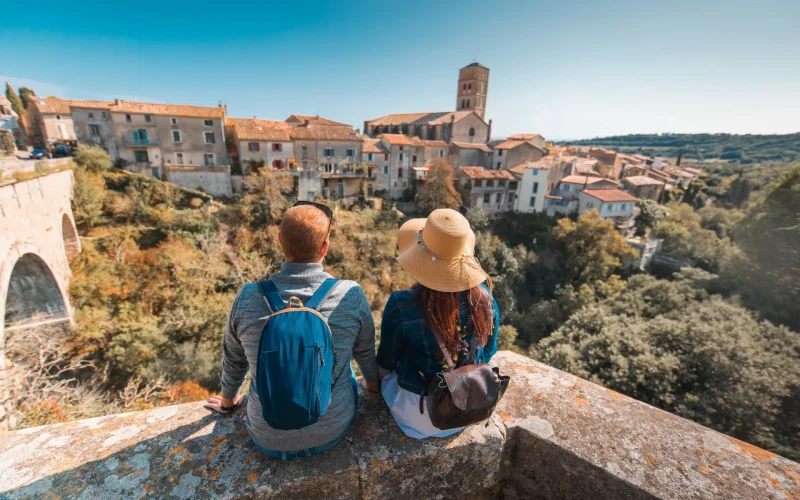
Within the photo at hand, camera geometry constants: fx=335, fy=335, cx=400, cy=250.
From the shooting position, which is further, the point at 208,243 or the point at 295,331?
the point at 208,243

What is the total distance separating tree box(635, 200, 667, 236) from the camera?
3344 centimetres

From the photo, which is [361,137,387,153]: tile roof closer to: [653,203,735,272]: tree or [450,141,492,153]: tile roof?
[450,141,492,153]: tile roof

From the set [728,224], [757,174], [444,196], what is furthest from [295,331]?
[757,174]

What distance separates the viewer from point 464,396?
1.65 meters

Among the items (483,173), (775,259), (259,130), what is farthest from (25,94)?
(775,259)

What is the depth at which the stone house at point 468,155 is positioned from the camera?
36.1m

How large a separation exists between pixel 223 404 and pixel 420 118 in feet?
146

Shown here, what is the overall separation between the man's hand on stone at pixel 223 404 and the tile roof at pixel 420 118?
39253 millimetres

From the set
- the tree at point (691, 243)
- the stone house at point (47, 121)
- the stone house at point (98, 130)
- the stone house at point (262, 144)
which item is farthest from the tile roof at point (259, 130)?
the tree at point (691, 243)

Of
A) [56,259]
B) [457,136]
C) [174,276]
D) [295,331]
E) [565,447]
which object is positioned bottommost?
[174,276]

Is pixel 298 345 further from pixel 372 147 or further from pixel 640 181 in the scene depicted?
pixel 640 181

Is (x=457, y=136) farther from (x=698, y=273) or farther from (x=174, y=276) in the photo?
(x=174, y=276)

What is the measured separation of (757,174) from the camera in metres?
49.8

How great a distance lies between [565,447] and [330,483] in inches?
52.8
